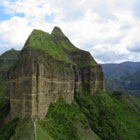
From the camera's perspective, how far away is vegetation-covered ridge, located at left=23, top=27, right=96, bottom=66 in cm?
6406

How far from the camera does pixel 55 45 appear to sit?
3275 inches

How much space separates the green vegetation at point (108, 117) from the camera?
3095 inches

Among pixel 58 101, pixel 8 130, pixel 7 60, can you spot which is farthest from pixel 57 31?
pixel 8 130

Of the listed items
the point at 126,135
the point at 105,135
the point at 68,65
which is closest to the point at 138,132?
the point at 126,135

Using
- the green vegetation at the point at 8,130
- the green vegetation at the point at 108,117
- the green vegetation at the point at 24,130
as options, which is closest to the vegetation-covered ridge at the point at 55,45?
the green vegetation at the point at 108,117

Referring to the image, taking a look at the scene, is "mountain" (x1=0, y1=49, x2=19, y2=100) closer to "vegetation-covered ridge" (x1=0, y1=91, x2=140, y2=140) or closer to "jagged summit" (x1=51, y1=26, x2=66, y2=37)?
"jagged summit" (x1=51, y1=26, x2=66, y2=37)

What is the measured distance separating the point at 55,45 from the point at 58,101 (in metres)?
25.3

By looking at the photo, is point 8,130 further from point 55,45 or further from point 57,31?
point 57,31

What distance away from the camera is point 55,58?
70062mm

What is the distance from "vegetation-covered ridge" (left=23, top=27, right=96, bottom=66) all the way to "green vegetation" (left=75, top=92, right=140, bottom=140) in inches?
699

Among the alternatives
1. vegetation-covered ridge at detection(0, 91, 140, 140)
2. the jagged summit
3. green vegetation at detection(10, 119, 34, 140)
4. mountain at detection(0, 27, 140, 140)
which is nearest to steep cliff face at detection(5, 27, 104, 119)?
mountain at detection(0, 27, 140, 140)

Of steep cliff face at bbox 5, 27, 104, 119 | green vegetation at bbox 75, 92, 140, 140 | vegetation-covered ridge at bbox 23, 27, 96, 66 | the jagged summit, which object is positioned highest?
the jagged summit

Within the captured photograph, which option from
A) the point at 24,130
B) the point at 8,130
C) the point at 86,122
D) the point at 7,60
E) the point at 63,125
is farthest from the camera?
the point at 7,60

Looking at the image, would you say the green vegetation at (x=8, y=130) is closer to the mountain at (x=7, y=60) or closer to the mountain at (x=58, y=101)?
the mountain at (x=58, y=101)
